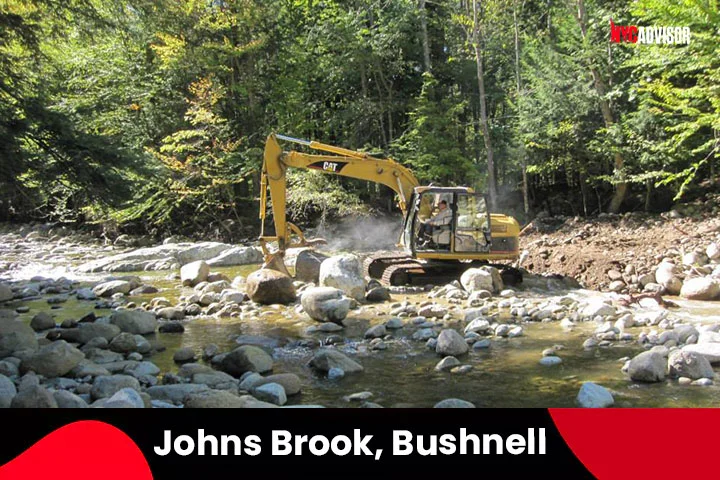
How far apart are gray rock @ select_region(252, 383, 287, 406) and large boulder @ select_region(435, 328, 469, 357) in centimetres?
229

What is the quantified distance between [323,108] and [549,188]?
9.47 meters

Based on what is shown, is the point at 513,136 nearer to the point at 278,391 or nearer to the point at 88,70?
the point at 88,70

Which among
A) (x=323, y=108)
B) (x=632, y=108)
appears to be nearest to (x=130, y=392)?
(x=632, y=108)

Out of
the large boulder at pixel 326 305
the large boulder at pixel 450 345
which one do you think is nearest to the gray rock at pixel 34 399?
the large boulder at pixel 450 345

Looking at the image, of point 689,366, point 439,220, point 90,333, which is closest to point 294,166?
point 439,220

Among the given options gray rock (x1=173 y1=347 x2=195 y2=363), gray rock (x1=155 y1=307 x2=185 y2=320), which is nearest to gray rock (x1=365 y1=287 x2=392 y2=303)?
gray rock (x1=155 y1=307 x2=185 y2=320)

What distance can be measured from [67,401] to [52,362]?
1496mm

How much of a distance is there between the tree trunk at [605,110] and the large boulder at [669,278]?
7.88 meters

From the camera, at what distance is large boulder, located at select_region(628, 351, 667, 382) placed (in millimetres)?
6133

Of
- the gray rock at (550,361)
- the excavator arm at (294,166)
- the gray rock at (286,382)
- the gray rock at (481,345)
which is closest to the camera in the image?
the gray rock at (286,382)

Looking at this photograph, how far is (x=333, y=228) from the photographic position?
22.7m

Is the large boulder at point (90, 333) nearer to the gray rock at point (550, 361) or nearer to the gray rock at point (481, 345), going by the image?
the gray rock at point (481, 345)

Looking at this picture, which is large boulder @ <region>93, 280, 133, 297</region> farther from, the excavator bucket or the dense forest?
the dense forest

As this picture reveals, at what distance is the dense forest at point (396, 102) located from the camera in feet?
59.8
